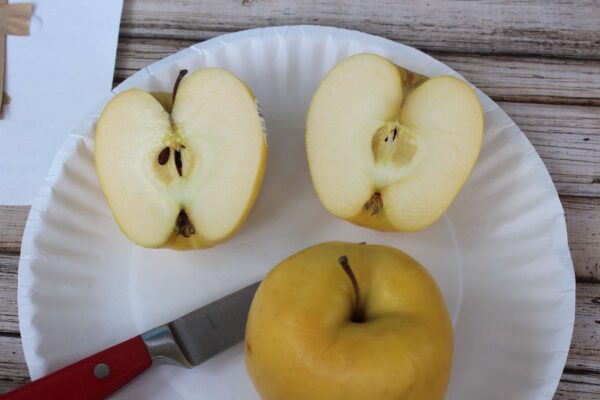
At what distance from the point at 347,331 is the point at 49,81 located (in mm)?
622

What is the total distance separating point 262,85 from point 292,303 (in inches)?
15.1

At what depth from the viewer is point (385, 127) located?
656mm

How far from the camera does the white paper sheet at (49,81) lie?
0.81 meters

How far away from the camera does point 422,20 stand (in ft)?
2.87

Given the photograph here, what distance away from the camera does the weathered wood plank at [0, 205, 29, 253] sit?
766mm

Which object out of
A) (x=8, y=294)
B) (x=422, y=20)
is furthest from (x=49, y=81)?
(x=422, y=20)

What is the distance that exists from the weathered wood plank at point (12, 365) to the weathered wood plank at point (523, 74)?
40 centimetres

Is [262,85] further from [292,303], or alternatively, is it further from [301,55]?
[292,303]

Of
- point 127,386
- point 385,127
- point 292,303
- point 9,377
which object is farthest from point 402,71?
point 9,377

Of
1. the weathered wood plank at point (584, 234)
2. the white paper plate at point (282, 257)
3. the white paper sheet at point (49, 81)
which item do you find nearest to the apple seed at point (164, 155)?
the white paper plate at point (282, 257)

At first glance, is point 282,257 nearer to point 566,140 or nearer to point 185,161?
point 185,161

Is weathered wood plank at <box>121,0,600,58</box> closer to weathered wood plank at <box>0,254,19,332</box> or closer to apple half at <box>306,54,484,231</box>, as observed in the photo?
apple half at <box>306,54,484,231</box>

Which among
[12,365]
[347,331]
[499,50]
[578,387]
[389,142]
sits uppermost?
[499,50]

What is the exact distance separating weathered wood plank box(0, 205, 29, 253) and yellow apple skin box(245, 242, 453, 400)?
39cm
